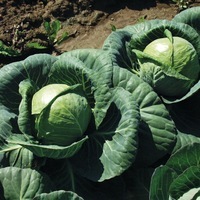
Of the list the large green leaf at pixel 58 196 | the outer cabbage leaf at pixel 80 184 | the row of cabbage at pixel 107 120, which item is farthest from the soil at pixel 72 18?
the large green leaf at pixel 58 196

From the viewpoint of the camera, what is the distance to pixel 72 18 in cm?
494

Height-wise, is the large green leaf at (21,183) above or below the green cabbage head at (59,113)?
below

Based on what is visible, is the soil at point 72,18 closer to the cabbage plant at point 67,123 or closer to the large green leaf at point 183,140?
the cabbage plant at point 67,123

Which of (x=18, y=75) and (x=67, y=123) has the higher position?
(x=18, y=75)

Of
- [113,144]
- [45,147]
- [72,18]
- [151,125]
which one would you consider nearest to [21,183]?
[45,147]

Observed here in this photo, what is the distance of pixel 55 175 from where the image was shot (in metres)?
3.16

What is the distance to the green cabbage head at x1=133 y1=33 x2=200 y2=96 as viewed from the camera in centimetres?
323

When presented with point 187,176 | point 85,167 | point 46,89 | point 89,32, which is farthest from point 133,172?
point 89,32

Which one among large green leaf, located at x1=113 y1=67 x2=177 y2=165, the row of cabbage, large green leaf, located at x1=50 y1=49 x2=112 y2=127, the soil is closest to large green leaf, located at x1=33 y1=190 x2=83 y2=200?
the row of cabbage

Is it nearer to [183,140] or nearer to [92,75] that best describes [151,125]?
[183,140]

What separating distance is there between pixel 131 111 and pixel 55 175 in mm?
727

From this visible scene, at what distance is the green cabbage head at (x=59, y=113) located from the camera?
2834 millimetres

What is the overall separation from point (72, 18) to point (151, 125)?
2135 mm

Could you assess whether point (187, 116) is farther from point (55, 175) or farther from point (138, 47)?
point (55, 175)
